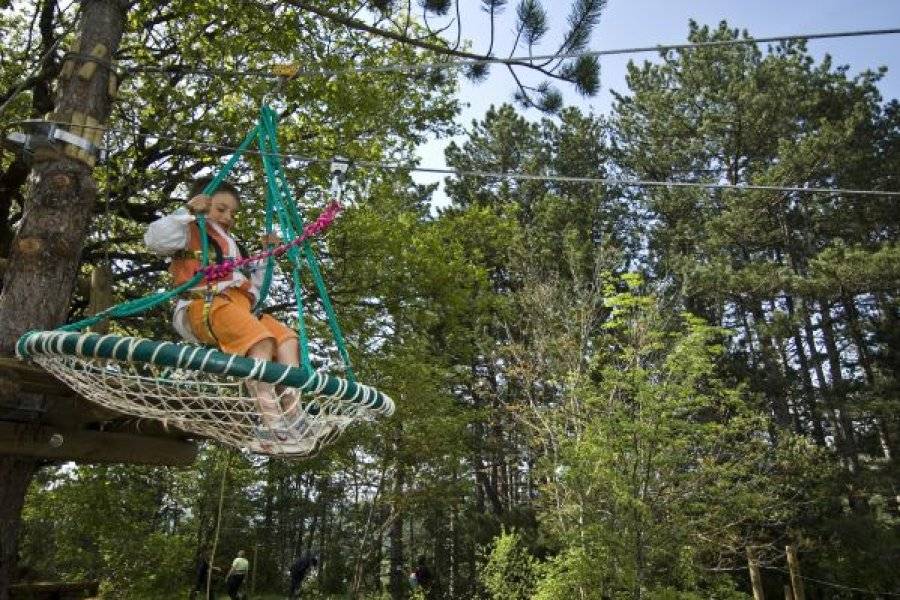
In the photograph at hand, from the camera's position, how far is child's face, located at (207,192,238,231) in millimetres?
2701

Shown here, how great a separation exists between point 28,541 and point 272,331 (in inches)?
683

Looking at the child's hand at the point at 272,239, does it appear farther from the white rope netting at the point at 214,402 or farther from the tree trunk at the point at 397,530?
the tree trunk at the point at 397,530

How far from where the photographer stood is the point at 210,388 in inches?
90.4

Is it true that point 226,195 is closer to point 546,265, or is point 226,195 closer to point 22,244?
point 22,244

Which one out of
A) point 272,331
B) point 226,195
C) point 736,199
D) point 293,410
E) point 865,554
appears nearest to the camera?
point 293,410

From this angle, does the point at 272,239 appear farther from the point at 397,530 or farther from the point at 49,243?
the point at 397,530

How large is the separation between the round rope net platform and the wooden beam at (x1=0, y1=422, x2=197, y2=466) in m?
0.50

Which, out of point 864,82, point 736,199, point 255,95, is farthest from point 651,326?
point 864,82

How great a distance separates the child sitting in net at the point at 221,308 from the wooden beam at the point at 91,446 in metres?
0.65

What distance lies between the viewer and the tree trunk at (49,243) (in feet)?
7.98

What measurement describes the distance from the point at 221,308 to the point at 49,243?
0.81m

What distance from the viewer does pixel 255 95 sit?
16.5 ft

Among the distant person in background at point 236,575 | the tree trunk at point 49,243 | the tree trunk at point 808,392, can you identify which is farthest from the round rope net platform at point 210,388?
the tree trunk at point 808,392

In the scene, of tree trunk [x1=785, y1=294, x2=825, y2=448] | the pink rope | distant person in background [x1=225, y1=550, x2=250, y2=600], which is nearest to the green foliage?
distant person in background [x1=225, y1=550, x2=250, y2=600]
